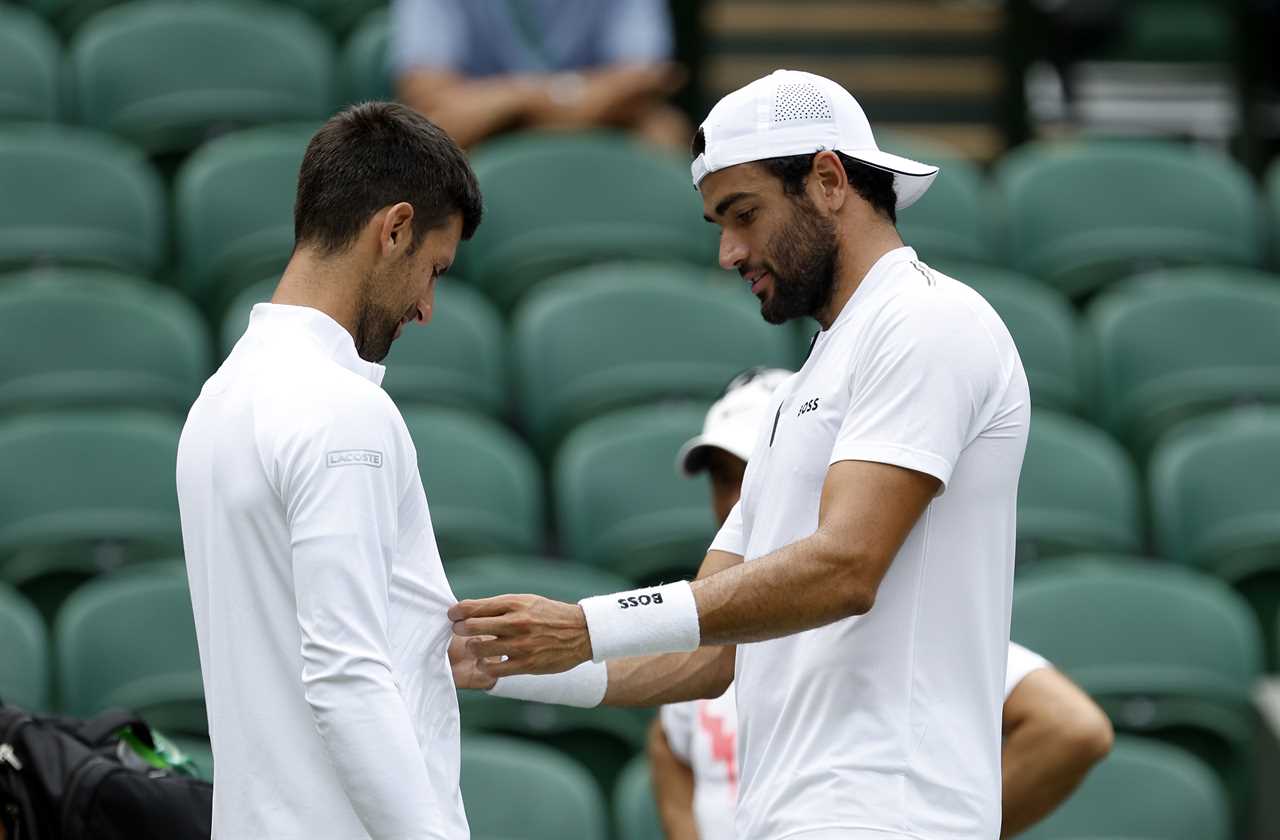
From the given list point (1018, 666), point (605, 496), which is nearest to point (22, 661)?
point (605, 496)

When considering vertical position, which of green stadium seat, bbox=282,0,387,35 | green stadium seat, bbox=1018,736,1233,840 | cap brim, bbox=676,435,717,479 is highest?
green stadium seat, bbox=282,0,387,35

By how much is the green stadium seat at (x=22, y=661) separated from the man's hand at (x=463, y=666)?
1900 mm

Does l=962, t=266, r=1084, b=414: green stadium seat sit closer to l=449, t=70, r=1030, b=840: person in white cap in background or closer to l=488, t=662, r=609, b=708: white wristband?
l=488, t=662, r=609, b=708: white wristband

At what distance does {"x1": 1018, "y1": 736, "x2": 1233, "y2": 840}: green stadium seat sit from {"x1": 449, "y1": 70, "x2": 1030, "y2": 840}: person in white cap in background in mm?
1972

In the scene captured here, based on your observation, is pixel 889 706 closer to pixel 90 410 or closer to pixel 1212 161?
pixel 90 410

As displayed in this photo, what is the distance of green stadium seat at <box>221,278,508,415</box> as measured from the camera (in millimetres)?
5836

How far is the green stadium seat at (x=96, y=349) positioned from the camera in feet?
18.8

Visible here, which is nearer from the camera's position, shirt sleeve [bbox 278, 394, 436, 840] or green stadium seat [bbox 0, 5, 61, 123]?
shirt sleeve [bbox 278, 394, 436, 840]

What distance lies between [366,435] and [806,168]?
0.81 meters

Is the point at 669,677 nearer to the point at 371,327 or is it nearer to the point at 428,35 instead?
the point at 371,327

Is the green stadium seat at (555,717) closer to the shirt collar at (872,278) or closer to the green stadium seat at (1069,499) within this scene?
the green stadium seat at (1069,499)

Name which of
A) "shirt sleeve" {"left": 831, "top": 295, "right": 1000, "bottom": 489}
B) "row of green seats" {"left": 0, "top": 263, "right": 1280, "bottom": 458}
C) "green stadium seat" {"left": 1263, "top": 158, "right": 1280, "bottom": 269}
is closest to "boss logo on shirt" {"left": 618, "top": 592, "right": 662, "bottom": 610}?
"shirt sleeve" {"left": 831, "top": 295, "right": 1000, "bottom": 489}

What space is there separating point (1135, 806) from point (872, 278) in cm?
224

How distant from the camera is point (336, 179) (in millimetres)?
2645
